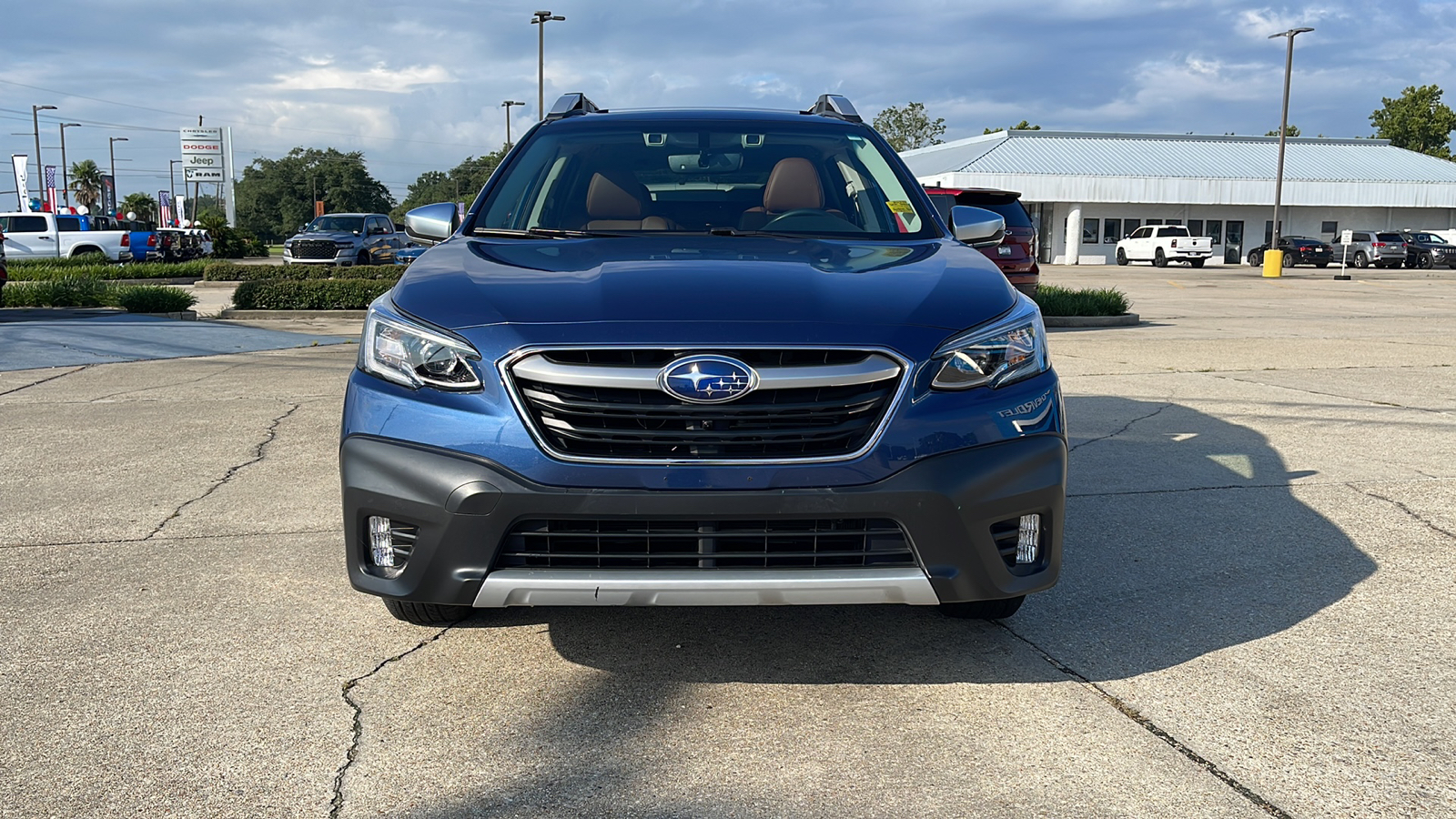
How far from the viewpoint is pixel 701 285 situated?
3.23 meters

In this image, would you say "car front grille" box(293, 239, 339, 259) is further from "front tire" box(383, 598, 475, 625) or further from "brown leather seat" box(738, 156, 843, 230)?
"front tire" box(383, 598, 475, 625)

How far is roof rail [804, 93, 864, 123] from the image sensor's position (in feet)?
17.3

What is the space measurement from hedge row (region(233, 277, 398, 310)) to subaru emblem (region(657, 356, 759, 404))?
1667 centimetres

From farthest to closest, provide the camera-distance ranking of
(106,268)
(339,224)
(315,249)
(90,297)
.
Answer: (339,224), (315,249), (106,268), (90,297)

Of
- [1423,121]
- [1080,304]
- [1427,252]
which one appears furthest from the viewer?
[1423,121]

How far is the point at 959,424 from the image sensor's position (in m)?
3.00

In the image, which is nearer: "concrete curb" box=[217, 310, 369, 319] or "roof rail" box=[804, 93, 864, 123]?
"roof rail" box=[804, 93, 864, 123]

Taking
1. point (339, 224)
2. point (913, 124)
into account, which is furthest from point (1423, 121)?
point (339, 224)

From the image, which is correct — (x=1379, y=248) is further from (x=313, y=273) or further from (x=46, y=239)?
(x=46, y=239)

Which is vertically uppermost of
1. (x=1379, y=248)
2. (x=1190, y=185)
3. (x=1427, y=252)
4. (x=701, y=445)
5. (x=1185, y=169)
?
(x=1185, y=169)

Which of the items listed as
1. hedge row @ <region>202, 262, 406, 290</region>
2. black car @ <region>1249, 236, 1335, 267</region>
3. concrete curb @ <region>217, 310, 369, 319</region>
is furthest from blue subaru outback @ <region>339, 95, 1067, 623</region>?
black car @ <region>1249, 236, 1335, 267</region>

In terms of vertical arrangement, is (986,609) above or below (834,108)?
below

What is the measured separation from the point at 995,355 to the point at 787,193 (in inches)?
62.5

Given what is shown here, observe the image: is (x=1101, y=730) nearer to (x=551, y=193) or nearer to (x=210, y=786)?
(x=210, y=786)
